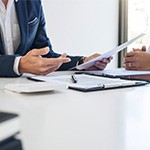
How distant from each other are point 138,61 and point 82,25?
63.3 inches

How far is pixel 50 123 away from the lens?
0.46 meters

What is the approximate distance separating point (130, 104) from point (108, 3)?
265cm

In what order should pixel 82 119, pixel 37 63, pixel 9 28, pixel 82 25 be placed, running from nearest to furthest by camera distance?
pixel 82 119 → pixel 37 63 → pixel 9 28 → pixel 82 25

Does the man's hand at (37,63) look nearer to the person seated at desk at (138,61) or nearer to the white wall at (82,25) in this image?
the person seated at desk at (138,61)

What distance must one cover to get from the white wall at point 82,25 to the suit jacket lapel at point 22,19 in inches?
47.6

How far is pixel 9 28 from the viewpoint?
1368 millimetres

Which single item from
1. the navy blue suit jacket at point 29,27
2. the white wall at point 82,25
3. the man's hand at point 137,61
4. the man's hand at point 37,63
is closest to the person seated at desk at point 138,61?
the man's hand at point 137,61

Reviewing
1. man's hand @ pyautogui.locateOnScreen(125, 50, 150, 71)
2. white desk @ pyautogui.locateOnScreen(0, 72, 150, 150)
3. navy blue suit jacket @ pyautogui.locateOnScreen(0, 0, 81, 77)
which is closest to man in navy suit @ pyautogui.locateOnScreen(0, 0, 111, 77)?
navy blue suit jacket @ pyautogui.locateOnScreen(0, 0, 81, 77)

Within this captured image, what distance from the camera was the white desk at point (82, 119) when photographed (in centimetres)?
37

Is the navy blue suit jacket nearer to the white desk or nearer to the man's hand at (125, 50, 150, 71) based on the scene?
the man's hand at (125, 50, 150, 71)

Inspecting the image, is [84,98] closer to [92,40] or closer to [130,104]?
[130,104]

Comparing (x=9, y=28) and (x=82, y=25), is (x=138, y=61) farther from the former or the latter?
(x=82, y=25)

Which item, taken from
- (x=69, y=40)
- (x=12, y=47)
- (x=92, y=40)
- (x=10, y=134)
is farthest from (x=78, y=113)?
(x=92, y=40)

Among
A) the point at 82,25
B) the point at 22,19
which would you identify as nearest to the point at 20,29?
the point at 22,19
